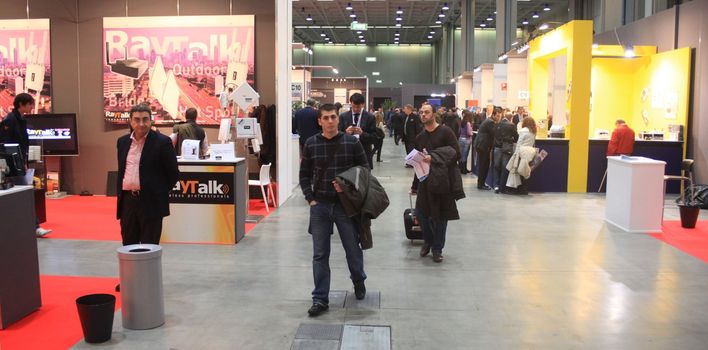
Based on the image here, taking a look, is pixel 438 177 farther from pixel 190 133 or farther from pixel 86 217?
pixel 86 217

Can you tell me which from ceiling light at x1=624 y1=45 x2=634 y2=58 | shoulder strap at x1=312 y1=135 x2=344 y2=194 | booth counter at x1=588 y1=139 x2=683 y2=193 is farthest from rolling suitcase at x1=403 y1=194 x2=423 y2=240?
ceiling light at x1=624 y1=45 x2=634 y2=58

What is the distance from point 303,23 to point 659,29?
→ 22.9m

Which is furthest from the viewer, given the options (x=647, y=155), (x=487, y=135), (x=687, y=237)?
(x=487, y=135)

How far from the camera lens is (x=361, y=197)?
424cm

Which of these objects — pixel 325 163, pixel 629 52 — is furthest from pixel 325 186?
pixel 629 52

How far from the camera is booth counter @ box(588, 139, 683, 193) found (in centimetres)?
1085

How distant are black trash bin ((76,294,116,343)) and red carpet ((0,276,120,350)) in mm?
132

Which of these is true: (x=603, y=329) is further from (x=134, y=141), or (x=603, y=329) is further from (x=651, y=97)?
(x=651, y=97)

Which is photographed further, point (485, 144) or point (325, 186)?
point (485, 144)

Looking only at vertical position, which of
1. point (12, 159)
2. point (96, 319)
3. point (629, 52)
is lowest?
point (96, 319)

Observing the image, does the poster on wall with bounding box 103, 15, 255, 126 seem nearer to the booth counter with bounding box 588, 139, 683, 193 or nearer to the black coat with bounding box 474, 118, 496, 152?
the black coat with bounding box 474, 118, 496, 152

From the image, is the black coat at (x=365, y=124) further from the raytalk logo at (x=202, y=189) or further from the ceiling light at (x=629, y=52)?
the ceiling light at (x=629, y=52)

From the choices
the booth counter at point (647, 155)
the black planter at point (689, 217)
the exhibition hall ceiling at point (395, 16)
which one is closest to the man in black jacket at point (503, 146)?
the booth counter at point (647, 155)

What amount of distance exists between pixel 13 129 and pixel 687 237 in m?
7.36
